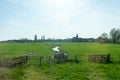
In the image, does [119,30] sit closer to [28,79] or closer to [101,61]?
[101,61]

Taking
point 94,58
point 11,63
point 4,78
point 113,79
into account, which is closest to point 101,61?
point 94,58

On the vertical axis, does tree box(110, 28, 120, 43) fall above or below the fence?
above

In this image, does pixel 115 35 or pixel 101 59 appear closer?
pixel 101 59

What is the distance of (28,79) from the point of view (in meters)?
19.8

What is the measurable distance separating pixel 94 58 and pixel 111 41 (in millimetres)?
147866

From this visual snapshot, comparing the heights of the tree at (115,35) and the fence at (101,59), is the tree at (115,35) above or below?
above

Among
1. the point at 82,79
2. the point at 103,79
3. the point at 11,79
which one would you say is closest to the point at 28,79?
the point at 11,79

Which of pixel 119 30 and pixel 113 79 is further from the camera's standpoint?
pixel 119 30

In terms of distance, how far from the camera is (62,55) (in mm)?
38562

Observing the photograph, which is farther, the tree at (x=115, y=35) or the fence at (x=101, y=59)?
the tree at (x=115, y=35)

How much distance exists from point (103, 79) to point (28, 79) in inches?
226

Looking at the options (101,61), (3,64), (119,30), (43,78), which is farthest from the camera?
(119,30)

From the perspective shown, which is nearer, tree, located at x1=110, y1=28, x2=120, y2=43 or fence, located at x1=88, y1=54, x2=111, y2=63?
fence, located at x1=88, y1=54, x2=111, y2=63

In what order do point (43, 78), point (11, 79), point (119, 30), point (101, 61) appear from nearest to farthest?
point (11, 79) → point (43, 78) → point (101, 61) → point (119, 30)
